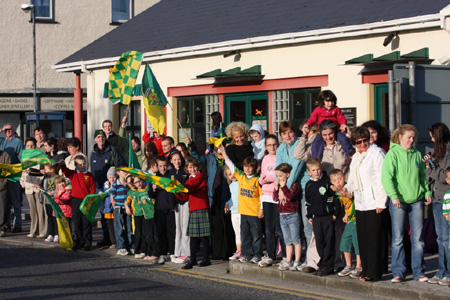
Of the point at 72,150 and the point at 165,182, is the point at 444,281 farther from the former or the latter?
the point at 72,150

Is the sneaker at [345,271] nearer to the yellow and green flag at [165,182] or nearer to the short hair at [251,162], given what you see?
the short hair at [251,162]

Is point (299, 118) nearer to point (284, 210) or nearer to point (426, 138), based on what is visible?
point (426, 138)

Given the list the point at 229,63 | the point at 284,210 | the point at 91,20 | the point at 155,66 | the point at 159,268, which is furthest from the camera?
the point at 91,20

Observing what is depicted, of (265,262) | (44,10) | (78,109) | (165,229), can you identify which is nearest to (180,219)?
(165,229)

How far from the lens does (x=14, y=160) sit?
16391mm

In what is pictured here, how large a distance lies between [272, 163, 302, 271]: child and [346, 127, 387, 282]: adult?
99 cm

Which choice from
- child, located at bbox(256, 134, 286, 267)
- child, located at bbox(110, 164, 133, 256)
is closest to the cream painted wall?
child, located at bbox(110, 164, 133, 256)

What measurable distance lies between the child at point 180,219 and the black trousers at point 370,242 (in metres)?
2.95

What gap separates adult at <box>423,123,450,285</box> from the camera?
962 centimetres

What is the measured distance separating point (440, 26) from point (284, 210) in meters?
5.22

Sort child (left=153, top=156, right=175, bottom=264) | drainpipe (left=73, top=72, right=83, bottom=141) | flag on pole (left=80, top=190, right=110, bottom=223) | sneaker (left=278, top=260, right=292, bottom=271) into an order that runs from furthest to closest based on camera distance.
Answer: drainpipe (left=73, top=72, right=83, bottom=141)
flag on pole (left=80, top=190, right=110, bottom=223)
child (left=153, top=156, right=175, bottom=264)
sneaker (left=278, top=260, right=292, bottom=271)

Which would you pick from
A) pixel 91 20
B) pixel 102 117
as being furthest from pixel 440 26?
pixel 91 20

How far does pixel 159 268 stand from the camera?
11641mm

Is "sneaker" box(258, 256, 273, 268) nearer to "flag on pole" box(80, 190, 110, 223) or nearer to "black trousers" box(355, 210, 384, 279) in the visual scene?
"black trousers" box(355, 210, 384, 279)
